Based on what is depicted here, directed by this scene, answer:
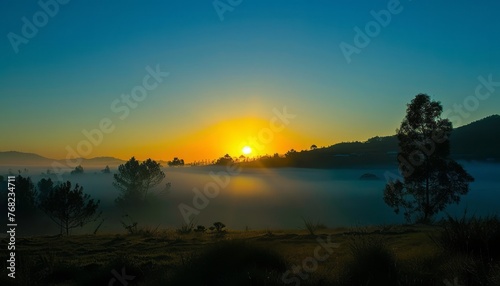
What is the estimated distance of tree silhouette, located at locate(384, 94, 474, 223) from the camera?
42688 mm

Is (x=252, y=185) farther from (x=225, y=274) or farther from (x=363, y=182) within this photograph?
(x=225, y=274)

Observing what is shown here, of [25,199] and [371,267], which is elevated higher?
[25,199]

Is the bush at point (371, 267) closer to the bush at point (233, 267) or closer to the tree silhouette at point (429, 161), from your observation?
the bush at point (233, 267)

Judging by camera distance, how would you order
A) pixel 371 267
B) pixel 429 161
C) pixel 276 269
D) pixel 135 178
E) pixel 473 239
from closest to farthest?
pixel 371 267 < pixel 276 269 < pixel 473 239 < pixel 429 161 < pixel 135 178

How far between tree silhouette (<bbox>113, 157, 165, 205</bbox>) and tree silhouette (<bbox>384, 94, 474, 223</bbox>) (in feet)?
314

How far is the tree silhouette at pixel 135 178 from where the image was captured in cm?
12638

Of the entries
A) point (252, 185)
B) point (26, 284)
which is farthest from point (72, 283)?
point (252, 185)

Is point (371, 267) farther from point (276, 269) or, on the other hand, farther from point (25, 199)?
point (25, 199)

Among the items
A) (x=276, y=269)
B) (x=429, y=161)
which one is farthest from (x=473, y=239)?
(x=429, y=161)

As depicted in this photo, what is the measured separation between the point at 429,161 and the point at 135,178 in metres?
102

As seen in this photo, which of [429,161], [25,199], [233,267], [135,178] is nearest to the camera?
[233,267]

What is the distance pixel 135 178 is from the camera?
12888cm

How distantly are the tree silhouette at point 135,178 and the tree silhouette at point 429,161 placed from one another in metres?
95.8

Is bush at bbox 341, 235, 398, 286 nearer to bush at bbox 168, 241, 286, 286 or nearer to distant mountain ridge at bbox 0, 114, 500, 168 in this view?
bush at bbox 168, 241, 286, 286
